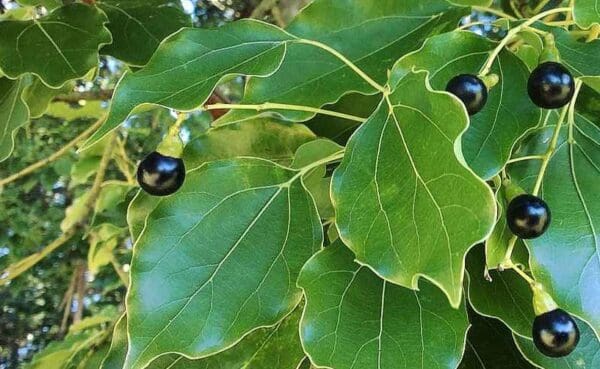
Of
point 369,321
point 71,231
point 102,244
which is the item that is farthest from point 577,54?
point 102,244

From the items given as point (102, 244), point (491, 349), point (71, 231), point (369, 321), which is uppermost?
point (369, 321)

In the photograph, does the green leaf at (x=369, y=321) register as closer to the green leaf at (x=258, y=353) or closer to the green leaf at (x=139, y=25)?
the green leaf at (x=258, y=353)

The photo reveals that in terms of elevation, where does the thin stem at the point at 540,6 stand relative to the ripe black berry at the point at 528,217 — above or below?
below

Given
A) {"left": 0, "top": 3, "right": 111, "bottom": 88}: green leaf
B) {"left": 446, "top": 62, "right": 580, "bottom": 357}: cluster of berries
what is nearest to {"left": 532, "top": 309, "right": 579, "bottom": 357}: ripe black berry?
{"left": 446, "top": 62, "right": 580, "bottom": 357}: cluster of berries

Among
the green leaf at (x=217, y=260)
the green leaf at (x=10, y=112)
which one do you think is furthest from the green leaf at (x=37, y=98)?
the green leaf at (x=217, y=260)

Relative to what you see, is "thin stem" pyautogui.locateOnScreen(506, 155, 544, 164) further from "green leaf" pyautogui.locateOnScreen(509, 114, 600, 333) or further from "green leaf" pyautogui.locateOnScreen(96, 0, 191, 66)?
"green leaf" pyautogui.locateOnScreen(96, 0, 191, 66)

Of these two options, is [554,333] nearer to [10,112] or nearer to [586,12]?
[586,12]

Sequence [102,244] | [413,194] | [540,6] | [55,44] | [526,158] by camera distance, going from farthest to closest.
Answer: [102,244]
[540,6]
[55,44]
[526,158]
[413,194]

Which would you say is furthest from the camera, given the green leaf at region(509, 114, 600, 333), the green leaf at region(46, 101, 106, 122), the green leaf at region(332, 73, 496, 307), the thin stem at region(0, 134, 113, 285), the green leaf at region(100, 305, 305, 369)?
the green leaf at region(46, 101, 106, 122)
